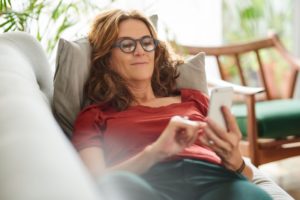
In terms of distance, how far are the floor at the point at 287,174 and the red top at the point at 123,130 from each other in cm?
123

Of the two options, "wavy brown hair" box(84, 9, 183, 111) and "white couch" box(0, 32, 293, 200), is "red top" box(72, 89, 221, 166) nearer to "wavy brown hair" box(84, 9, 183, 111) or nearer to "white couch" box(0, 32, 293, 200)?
"wavy brown hair" box(84, 9, 183, 111)

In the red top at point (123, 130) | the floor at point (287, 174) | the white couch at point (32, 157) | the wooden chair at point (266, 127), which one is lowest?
the floor at point (287, 174)

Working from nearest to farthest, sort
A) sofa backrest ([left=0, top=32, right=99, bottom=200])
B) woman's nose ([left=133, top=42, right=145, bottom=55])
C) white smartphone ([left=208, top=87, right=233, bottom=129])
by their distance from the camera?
sofa backrest ([left=0, top=32, right=99, bottom=200])
white smartphone ([left=208, top=87, right=233, bottom=129])
woman's nose ([left=133, top=42, right=145, bottom=55])

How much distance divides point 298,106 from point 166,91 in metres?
1.05

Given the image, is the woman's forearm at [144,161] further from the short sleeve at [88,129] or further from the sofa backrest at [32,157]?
the sofa backrest at [32,157]

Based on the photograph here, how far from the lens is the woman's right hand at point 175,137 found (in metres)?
1.14

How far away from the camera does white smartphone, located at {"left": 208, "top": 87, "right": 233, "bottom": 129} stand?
44.8 inches

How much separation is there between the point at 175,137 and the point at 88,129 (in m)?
0.31

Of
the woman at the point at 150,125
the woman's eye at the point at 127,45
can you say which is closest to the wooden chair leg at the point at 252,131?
the woman at the point at 150,125

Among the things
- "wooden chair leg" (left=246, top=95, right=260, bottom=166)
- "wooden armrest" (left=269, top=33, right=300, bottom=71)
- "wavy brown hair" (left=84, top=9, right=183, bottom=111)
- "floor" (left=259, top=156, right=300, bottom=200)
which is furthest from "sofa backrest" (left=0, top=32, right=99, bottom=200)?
"wooden armrest" (left=269, top=33, right=300, bottom=71)

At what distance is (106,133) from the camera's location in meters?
1.41

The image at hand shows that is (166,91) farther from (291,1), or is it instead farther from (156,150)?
(291,1)

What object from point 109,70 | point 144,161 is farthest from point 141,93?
point 144,161

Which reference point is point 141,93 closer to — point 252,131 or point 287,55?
point 252,131
